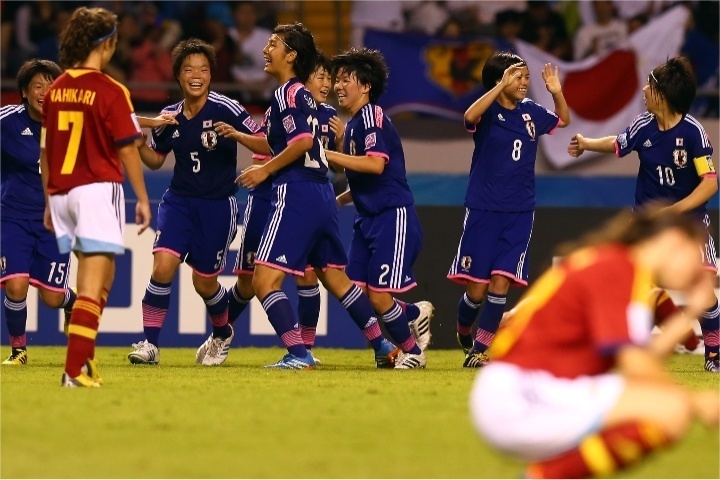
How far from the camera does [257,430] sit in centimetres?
582

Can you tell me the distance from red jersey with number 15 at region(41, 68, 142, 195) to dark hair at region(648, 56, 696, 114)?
3.96 m

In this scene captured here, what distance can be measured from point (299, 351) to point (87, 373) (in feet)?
6.08

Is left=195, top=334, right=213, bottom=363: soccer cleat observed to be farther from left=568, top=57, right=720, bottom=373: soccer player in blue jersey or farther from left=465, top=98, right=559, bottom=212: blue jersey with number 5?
left=568, top=57, right=720, bottom=373: soccer player in blue jersey

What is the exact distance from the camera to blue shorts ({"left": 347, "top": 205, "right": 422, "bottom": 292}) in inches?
359

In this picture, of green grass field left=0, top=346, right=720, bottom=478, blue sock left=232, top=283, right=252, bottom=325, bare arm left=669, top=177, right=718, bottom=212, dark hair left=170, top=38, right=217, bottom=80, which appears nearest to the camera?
green grass field left=0, top=346, right=720, bottom=478

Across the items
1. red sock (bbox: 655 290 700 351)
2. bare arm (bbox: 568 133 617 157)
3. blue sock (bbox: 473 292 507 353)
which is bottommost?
blue sock (bbox: 473 292 507 353)

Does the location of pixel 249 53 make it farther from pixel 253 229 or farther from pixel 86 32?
pixel 86 32

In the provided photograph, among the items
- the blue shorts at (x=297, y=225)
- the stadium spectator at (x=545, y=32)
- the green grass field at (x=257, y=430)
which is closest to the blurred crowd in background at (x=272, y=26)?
the stadium spectator at (x=545, y=32)

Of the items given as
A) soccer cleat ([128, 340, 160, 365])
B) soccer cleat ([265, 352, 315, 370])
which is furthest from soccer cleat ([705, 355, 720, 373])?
soccer cleat ([128, 340, 160, 365])

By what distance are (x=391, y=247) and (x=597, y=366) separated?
4897 millimetres

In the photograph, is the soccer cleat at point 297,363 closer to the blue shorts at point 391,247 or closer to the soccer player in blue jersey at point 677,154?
the blue shorts at point 391,247

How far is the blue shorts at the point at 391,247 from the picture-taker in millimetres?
9109

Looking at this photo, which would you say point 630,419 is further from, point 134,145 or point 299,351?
point 299,351

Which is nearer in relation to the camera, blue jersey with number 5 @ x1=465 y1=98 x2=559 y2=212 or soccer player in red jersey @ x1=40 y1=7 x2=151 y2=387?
soccer player in red jersey @ x1=40 y1=7 x2=151 y2=387
